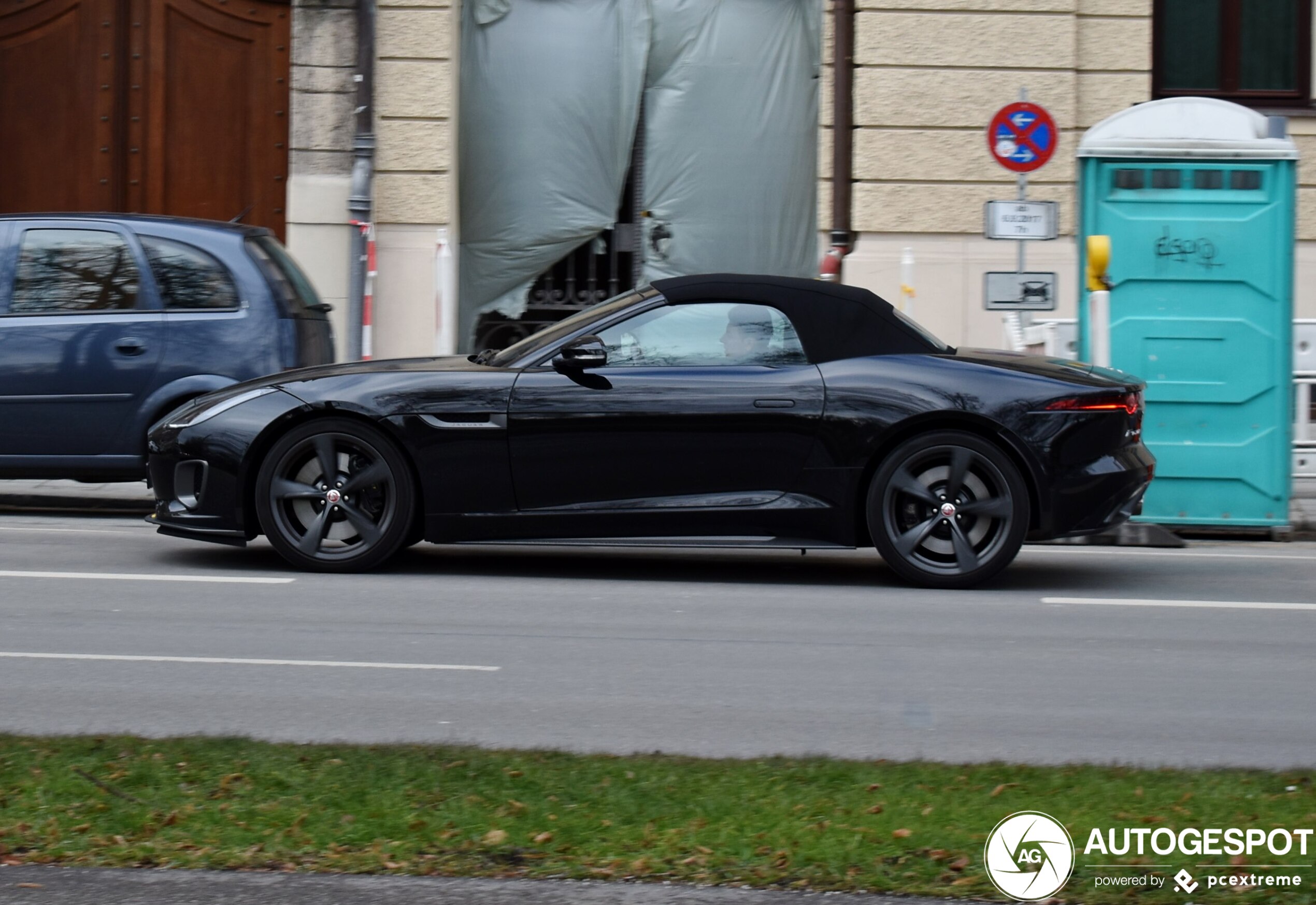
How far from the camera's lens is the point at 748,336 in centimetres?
856

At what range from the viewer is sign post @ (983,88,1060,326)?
1176 cm

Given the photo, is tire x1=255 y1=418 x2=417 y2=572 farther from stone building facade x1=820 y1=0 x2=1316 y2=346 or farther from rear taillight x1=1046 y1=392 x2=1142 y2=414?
stone building facade x1=820 y1=0 x2=1316 y2=346

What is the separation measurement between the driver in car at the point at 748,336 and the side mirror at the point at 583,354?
0.58 m

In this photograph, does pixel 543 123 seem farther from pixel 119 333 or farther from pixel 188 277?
pixel 119 333

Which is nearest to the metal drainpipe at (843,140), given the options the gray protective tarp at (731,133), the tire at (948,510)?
the gray protective tarp at (731,133)

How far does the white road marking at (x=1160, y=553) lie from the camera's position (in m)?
10.1

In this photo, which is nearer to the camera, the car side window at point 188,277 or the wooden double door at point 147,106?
the car side window at point 188,277

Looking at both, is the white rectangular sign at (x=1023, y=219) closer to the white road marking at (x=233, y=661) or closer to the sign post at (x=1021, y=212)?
the sign post at (x=1021, y=212)

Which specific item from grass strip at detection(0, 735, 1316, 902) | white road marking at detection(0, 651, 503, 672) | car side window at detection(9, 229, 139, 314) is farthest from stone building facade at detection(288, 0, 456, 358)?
grass strip at detection(0, 735, 1316, 902)

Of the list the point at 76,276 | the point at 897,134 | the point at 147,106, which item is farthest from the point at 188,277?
Answer: the point at 897,134

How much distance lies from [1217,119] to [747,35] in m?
6.66

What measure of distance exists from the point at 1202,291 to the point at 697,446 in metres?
4.02

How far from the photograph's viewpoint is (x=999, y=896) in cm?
384

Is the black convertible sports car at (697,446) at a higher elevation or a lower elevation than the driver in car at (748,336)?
lower
